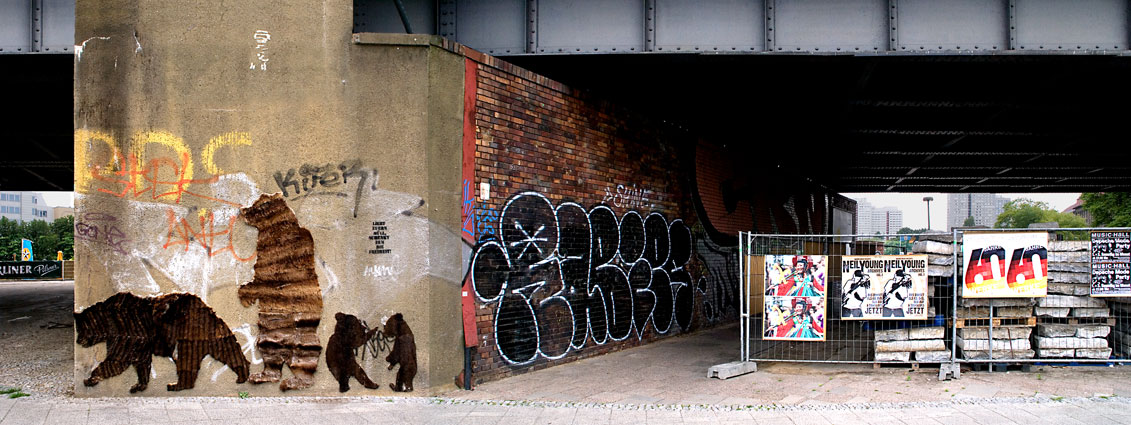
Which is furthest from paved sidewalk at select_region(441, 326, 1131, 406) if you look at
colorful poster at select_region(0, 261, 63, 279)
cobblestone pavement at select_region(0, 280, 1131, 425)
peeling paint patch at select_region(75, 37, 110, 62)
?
colorful poster at select_region(0, 261, 63, 279)

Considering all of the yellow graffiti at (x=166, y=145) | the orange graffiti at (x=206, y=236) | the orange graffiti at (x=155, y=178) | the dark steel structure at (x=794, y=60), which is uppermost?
the dark steel structure at (x=794, y=60)

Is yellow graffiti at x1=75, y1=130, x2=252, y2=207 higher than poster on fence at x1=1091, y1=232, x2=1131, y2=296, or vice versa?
yellow graffiti at x1=75, y1=130, x2=252, y2=207

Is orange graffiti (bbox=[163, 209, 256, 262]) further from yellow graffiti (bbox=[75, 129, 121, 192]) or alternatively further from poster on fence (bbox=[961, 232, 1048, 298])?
poster on fence (bbox=[961, 232, 1048, 298])

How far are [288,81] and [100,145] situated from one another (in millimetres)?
2162

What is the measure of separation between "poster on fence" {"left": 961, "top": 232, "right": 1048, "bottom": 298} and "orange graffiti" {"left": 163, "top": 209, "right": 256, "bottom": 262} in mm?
8464

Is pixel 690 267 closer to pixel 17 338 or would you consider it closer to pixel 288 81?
pixel 288 81

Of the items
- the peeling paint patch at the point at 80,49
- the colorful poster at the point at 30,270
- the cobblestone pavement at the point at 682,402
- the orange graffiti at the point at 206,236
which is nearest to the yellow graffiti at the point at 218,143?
the orange graffiti at the point at 206,236

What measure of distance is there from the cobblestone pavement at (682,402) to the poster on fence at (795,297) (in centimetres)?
57

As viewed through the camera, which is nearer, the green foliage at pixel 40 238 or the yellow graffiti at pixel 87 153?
the yellow graffiti at pixel 87 153

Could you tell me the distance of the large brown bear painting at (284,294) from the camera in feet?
26.2

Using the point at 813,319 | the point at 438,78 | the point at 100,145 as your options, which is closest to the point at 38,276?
the point at 100,145

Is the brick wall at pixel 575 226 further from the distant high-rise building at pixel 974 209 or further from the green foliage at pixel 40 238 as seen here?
the distant high-rise building at pixel 974 209

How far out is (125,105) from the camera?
8.12 metres

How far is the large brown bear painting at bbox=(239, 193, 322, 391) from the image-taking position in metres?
7.98
